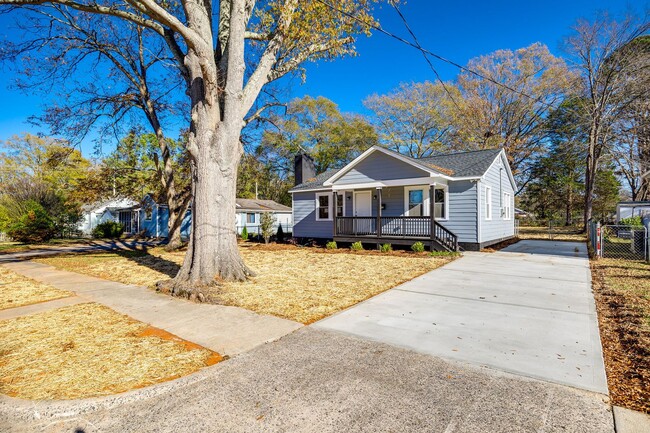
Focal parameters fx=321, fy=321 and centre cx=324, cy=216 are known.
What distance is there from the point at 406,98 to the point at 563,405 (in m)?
28.9

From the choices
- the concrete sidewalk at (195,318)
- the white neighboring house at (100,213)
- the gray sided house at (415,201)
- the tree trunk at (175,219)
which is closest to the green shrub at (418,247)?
the gray sided house at (415,201)

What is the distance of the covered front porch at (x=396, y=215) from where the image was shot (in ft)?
42.0

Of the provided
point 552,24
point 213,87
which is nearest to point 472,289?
point 213,87

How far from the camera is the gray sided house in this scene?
12.9 metres

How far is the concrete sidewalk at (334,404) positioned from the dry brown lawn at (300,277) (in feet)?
5.74

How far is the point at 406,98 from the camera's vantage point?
2836 centimetres

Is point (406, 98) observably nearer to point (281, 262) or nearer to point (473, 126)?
point (473, 126)

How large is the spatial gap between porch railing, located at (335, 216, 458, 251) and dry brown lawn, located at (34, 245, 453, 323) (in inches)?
50.0

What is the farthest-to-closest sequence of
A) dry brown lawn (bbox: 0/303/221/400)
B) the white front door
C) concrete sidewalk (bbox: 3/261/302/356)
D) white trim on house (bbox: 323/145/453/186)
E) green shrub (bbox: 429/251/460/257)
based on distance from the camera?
the white front door, white trim on house (bbox: 323/145/453/186), green shrub (bbox: 429/251/460/257), concrete sidewalk (bbox: 3/261/302/356), dry brown lawn (bbox: 0/303/221/400)

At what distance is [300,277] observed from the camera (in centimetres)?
800

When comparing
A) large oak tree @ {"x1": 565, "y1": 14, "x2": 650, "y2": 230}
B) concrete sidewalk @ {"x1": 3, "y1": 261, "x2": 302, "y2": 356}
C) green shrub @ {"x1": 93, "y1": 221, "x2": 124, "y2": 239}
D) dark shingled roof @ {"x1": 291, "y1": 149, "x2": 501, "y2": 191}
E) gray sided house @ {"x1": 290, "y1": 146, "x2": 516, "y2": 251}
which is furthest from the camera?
green shrub @ {"x1": 93, "y1": 221, "x2": 124, "y2": 239}

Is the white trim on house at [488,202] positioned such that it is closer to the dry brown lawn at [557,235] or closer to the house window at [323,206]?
the dry brown lawn at [557,235]

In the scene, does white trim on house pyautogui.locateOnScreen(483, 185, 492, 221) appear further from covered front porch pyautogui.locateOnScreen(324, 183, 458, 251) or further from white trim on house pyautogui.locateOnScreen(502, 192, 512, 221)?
white trim on house pyautogui.locateOnScreen(502, 192, 512, 221)

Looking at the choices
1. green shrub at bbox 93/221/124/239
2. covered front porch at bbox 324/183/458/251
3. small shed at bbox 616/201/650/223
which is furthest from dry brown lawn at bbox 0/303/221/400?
small shed at bbox 616/201/650/223
